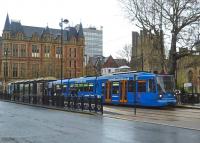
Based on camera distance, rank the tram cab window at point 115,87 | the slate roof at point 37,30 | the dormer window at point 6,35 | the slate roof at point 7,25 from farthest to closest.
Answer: the slate roof at point 37,30 < the slate roof at point 7,25 < the dormer window at point 6,35 < the tram cab window at point 115,87

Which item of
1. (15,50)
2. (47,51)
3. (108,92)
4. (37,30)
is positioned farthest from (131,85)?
(37,30)

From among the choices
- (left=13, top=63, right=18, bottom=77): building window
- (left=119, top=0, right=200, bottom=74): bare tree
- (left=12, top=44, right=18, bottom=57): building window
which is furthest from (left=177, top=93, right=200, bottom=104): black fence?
(left=12, top=44, right=18, bottom=57): building window

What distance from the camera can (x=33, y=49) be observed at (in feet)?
433

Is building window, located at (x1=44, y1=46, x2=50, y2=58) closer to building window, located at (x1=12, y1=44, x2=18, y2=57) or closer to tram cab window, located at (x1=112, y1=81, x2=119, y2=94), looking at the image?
building window, located at (x1=12, y1=44, x2=18, y2=57)

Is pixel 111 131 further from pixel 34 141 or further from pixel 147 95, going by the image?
pixel 147 95

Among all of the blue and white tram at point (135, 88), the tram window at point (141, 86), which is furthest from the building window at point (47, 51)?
the tram window at point (141, 86)

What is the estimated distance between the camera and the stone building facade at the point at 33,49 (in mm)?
125312

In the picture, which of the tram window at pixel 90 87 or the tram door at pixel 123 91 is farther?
the tram window at pixel 90 87

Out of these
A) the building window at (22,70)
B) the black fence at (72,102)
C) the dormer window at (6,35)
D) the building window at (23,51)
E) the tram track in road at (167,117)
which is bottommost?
the tram track in road at (167,117)

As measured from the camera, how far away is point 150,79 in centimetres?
3603

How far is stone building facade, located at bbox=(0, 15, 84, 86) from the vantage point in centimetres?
12531

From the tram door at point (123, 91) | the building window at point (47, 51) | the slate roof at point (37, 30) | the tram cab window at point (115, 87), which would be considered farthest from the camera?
the building window at point (47, 51)

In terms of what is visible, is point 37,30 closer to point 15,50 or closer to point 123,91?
point 15,50

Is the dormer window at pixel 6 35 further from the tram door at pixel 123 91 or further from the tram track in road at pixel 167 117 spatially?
the tram track in road at pixel 167 117
